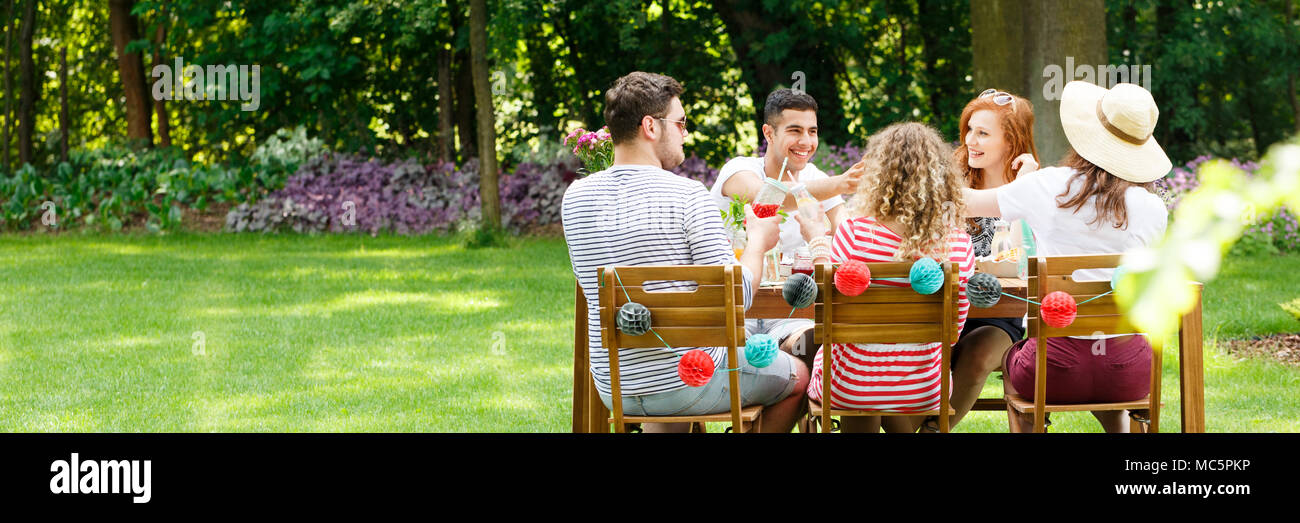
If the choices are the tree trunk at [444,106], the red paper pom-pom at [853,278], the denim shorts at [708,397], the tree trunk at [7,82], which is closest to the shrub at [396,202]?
the tree trunk at [444,106]

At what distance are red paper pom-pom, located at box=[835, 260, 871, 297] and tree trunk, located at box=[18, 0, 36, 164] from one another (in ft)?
59.4

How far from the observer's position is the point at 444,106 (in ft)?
56.0

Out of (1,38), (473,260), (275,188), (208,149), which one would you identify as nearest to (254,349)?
(473,260)

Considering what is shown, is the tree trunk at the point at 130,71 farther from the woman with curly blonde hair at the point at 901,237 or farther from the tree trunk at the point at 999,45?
the woman with curly blonde hair at the point at 901,237

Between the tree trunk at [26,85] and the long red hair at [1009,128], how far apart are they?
17318 mm

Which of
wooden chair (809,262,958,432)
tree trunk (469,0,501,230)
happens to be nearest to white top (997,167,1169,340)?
wooden chair (809,262,958,432)

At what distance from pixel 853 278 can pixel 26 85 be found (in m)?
18.9

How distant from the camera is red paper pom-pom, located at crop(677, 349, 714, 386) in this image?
3.28m

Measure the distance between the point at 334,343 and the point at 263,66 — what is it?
33.0ft

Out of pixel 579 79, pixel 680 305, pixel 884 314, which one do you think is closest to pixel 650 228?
pixel 680 305

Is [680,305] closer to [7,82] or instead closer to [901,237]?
[901,237]

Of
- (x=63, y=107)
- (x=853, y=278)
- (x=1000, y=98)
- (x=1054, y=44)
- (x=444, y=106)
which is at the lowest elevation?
(x=853, y=278)
